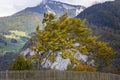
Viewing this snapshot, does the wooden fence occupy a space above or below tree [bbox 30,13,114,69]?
below

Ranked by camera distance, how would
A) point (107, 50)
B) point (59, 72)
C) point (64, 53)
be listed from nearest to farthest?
point (59, 72), point (64, 53), point (107, 50)

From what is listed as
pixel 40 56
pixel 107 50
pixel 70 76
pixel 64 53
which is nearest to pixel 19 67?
pixel 40 56

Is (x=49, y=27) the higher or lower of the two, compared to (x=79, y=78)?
higher

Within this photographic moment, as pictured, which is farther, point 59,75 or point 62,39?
point 62,39

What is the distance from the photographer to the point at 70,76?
1256 inches

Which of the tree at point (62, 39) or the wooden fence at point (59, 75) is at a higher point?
the tree at point (62, 39)

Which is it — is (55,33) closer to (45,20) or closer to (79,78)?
(45,20)

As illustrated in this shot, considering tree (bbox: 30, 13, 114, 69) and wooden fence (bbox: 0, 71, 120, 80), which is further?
tree (bbox: 30, 13, 114, 69)

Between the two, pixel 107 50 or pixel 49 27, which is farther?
pixel 107 50

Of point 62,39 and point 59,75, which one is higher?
point 62,39

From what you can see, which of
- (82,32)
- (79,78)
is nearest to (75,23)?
(82,32)

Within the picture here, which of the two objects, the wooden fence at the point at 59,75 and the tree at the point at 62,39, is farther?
the tree at the point at 62,39

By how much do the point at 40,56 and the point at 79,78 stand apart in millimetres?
33794

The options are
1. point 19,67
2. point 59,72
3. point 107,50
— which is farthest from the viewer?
point 107,50
